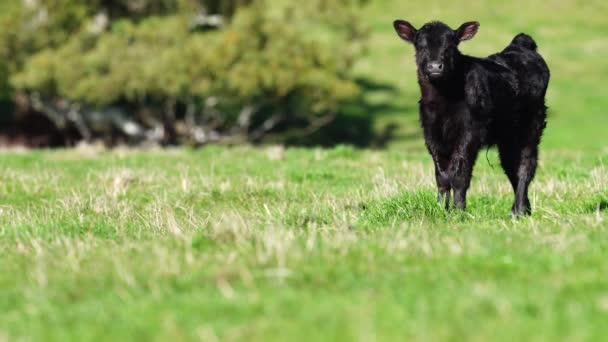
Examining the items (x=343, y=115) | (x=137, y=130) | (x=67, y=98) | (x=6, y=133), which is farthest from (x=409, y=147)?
(x=6, y=133)

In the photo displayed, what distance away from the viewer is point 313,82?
1168 inches

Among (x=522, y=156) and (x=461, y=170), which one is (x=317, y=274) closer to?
(x=461, y=170)

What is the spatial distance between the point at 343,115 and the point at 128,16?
39.3ft

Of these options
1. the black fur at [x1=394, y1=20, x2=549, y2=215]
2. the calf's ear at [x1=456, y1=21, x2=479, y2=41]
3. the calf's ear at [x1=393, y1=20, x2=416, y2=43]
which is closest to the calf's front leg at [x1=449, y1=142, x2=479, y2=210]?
the black fur at [x1=394, y1=20, x2=549, y2=215]

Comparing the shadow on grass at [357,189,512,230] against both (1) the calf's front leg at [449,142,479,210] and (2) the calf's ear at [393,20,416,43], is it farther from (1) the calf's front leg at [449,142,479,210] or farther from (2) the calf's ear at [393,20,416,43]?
(2) the calf's ear at [393,20,416,43]

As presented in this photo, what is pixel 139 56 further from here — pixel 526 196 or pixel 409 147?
pixel 526 196

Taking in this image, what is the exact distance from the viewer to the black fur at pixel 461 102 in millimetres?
8703

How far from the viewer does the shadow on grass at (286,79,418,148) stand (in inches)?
1430

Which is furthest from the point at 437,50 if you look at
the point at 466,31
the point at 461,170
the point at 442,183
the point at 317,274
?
the point at 317,274

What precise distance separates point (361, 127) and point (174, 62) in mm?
13185

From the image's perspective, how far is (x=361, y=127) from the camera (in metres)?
38.8

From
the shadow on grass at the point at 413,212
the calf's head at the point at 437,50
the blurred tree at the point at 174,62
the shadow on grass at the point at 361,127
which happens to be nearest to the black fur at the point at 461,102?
the calf's head at the point at 437,50

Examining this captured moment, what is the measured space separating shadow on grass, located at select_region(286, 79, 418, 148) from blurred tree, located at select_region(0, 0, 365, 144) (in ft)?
6.92

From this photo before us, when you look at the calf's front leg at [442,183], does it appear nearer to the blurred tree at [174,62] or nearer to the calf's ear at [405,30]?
the calf's ear at [405,30]
